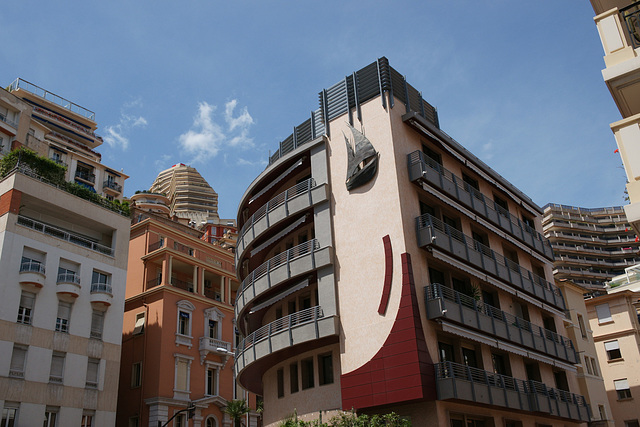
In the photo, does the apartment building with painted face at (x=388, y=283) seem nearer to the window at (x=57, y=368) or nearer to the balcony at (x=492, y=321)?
the balcony at (x=492, y=321)

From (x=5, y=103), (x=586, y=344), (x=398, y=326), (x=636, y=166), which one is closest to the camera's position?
(x=636, y=166)

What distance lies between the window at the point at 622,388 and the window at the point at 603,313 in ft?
15.6

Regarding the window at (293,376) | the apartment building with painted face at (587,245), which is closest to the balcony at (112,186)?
the window at (293,376)

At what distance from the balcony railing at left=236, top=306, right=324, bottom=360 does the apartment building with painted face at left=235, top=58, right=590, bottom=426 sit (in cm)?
10

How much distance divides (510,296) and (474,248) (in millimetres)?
5268

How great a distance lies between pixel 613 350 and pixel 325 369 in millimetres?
28866

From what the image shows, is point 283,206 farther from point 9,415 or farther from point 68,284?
point 9,415

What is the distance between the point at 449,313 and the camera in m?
26.1

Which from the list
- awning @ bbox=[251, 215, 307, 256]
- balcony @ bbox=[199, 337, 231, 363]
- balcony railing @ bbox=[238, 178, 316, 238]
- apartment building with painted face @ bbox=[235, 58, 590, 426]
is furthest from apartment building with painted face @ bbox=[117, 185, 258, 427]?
awning @ bbox=[251, 215, 307, 256]

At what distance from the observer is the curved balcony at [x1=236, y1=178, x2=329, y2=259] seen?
3027 centimetres

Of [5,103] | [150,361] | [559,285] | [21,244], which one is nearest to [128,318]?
[150,361]

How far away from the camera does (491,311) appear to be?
103ft

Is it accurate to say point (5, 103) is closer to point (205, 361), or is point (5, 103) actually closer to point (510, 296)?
point (205, 361)

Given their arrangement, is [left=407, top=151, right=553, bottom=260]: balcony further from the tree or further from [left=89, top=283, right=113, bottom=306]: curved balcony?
the tree
